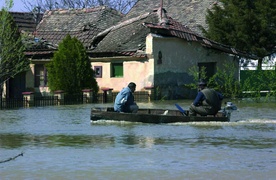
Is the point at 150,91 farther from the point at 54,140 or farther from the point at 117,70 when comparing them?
the point at 54,140

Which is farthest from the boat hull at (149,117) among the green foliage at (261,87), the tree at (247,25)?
the tree at (247,25)

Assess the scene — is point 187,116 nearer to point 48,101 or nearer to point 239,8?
point 48,101

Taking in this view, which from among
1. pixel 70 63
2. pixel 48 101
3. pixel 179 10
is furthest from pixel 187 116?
pixel 179 10

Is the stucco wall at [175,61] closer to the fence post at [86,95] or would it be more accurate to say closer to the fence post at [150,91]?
the fence post at [150,91]

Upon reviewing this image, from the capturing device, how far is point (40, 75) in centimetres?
4519

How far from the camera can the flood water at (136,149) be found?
48.2 ft

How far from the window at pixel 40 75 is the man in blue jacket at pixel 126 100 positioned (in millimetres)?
19821

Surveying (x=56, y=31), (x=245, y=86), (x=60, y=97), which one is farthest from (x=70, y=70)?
(x=56, y=31)

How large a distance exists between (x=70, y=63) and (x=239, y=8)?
542 inches

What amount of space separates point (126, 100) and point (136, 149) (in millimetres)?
7118

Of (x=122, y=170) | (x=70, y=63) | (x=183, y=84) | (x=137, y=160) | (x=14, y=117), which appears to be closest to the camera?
(x=122, y=170)

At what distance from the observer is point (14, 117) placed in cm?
2942

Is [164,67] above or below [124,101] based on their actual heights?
above

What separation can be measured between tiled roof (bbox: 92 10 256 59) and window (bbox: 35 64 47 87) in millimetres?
3398
